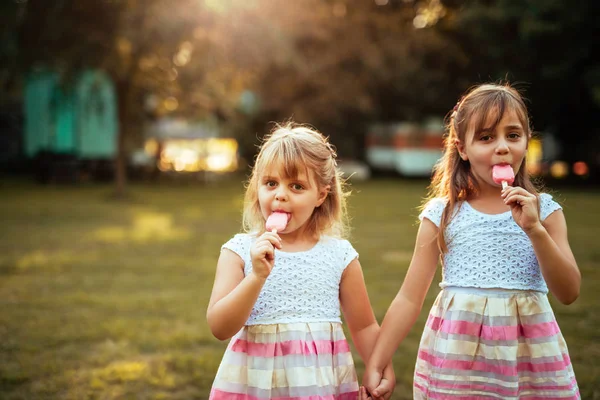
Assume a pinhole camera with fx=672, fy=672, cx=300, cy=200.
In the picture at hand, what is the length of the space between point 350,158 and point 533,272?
31516mm

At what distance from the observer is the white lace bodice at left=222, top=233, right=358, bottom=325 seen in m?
2.40

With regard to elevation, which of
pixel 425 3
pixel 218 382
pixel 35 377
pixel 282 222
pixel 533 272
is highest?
pixel 425 3

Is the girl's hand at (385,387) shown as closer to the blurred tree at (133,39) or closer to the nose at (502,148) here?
the nose at (502,148)

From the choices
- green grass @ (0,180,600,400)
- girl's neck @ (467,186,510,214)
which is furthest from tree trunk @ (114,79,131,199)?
girl's neck @ (467,186,510,214)

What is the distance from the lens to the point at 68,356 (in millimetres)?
4996

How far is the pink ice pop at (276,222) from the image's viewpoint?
227cm

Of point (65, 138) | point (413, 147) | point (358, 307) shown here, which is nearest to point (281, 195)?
point (358, 307)

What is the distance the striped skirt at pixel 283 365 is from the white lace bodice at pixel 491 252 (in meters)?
0.52

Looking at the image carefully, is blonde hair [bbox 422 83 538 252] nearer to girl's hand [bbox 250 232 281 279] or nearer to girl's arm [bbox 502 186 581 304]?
girl's arm [bbox 502 186 581 304]

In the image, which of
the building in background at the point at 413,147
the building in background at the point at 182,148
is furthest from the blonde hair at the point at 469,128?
the building in background at the point at 413,147

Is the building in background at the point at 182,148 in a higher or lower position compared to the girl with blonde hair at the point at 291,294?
higher

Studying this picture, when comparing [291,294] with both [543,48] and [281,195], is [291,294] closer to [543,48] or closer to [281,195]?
[281,195]

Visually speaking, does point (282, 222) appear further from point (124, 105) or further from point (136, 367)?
point (124, 105)

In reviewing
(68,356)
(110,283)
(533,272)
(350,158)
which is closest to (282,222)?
(533,272)
